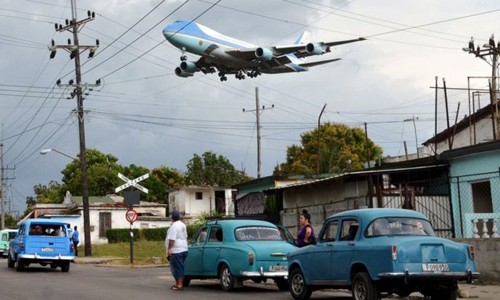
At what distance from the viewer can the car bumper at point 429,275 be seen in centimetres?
1136

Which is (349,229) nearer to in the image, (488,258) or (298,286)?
(298,286)

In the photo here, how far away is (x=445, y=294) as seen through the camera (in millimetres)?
12367

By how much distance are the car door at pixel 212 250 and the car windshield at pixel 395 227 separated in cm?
506

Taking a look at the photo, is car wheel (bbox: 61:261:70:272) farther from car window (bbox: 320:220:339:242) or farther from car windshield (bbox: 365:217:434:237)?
car windshield (bbox: 365:217:434:237)

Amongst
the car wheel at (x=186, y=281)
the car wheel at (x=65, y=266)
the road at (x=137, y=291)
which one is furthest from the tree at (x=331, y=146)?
the car wheel at (x=186, y=281)

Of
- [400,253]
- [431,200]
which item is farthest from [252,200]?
[400,253]

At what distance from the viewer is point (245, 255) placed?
15570 mm

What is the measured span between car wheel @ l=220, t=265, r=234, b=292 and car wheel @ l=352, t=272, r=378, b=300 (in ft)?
14.0

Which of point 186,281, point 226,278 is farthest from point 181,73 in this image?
point 226,278

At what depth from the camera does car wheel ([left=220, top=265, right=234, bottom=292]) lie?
15.9 meters

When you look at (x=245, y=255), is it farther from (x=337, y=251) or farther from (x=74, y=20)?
(x=74, y=20)

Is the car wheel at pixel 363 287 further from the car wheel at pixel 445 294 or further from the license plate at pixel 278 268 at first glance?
the license plate at pixel 278 268

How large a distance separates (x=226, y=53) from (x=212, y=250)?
20.1 meters

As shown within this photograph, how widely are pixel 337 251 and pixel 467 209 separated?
871 cm
